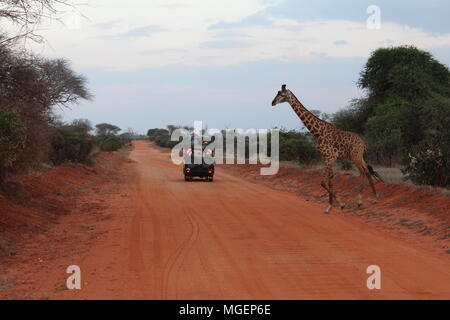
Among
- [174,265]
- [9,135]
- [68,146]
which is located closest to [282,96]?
[9,135]

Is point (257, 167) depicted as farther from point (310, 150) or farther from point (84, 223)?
point (84, 223)

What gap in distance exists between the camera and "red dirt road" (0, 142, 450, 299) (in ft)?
23.6

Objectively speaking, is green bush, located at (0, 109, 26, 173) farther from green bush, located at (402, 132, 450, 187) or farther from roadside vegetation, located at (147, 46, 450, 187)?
roadside vegetation, located at (147, 46, 450, 187)

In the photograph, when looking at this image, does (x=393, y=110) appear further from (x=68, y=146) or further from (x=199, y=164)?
(x=68, y=146)

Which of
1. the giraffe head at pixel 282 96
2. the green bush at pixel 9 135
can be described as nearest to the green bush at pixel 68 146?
the giraffe head at pixel 282 96

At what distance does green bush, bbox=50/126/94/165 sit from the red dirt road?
13.2 m

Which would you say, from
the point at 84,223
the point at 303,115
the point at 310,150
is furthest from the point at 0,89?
the point at 310,150

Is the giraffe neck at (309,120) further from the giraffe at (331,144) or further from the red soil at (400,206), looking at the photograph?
the red soil at (400,206)

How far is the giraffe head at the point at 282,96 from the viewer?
54.4 feet

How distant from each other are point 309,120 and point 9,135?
9.09 m

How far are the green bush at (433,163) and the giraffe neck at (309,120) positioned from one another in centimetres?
284

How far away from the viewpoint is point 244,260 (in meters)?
9.01

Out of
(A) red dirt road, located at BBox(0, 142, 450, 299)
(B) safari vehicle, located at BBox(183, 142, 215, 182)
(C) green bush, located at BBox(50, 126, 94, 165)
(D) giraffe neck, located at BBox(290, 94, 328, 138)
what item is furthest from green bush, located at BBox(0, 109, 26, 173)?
(C) green bush, located at BBox(50, 126, 94, 165)
